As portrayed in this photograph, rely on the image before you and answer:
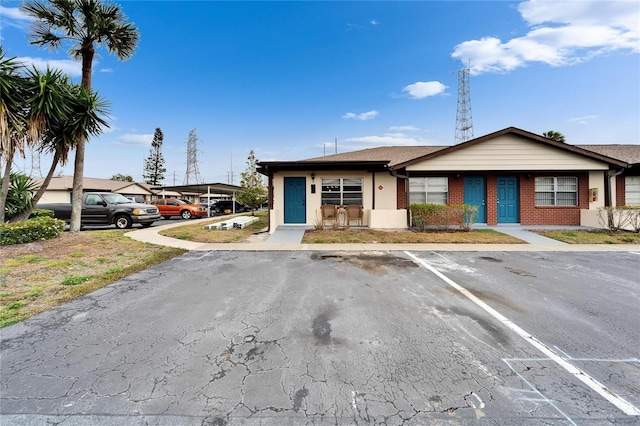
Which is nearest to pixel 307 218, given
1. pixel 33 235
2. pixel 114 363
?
pixel 33 235

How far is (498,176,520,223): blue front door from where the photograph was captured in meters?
12.4

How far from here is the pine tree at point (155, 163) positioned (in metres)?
52.7

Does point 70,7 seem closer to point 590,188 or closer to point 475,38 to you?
point 475,38

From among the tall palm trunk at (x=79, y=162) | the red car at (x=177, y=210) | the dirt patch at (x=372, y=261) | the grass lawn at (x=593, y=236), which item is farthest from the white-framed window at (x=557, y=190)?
the red car at (x=177, y=210)

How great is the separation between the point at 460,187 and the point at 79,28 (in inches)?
665

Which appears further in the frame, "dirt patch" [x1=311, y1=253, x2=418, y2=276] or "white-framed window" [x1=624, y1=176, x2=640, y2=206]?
"white-framed window" [x1=624, y1=176, x2=640, y2=206]

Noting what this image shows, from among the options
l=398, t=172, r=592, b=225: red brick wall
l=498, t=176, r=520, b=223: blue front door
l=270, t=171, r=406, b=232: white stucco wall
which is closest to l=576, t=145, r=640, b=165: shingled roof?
l=398, t=172, r=592, b=225: red brick wall

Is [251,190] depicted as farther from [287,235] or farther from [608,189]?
[608,189]

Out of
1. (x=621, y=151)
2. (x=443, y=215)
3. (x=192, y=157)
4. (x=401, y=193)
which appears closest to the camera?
(x=443, y=215)

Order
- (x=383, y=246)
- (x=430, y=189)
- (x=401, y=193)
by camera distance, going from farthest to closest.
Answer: (x=401, y=193) < (x=430, y=189) < (x=383, y=246)

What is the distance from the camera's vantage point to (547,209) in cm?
1223

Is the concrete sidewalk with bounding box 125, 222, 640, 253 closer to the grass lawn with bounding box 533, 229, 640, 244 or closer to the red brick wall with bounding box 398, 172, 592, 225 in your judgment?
the grass lawn with bounding box 533, 229, 640, 244

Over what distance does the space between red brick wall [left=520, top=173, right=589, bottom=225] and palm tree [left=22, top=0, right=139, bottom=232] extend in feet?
60.6

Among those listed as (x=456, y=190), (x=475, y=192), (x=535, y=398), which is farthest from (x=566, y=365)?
(x=475, y=192)
